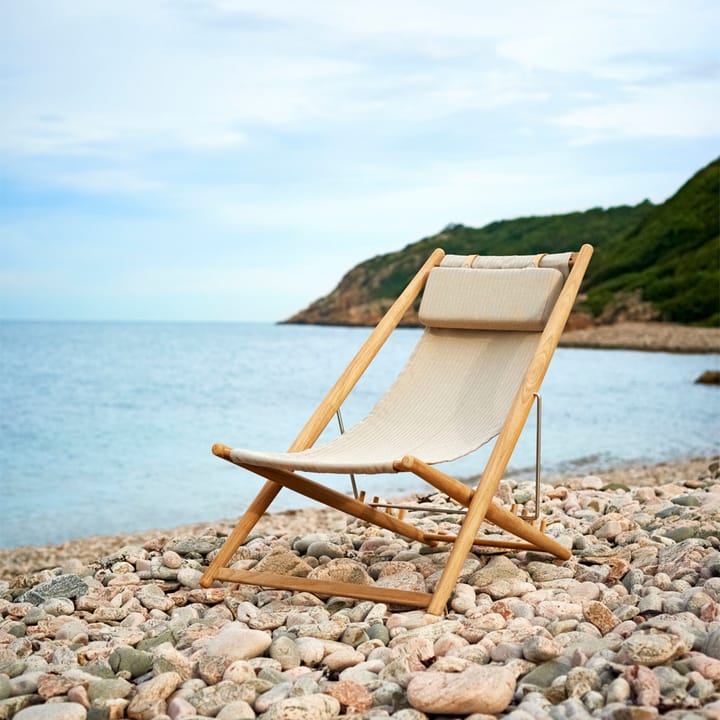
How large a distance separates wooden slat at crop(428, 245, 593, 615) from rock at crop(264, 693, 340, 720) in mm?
689

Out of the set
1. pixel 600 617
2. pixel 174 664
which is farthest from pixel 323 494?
pixel 600 617

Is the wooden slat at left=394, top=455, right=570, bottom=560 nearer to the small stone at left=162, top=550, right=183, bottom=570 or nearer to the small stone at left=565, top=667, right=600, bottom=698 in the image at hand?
the small stone at left=565, top=667, right=600, bottom=698

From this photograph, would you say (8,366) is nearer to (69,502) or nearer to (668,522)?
(69,502)

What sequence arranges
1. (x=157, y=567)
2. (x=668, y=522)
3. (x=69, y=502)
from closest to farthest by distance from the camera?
(x=157, y=567) < (x=668, y=522) < (x=69, y=502)

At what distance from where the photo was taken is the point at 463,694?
7.24ft

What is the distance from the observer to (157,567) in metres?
3.78

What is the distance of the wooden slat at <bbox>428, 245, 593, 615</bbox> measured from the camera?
2.95 metres

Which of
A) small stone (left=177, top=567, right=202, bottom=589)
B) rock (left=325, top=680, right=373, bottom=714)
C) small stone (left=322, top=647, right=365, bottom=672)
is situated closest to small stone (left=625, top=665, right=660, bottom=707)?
rock (left=325, top=680, right=373, bottom=714)

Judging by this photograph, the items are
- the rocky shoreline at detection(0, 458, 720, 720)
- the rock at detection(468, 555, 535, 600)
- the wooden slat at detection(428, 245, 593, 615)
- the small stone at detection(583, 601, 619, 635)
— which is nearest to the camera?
the rocky shoreline at detection(0, 458, 720, 720)

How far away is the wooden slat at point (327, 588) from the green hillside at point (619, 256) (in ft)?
125

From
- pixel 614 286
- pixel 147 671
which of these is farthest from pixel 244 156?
pixel 614 286

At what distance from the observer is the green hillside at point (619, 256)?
43206 mm

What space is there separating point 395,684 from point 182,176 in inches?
864

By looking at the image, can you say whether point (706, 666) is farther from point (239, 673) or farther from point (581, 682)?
point (239, 673)
